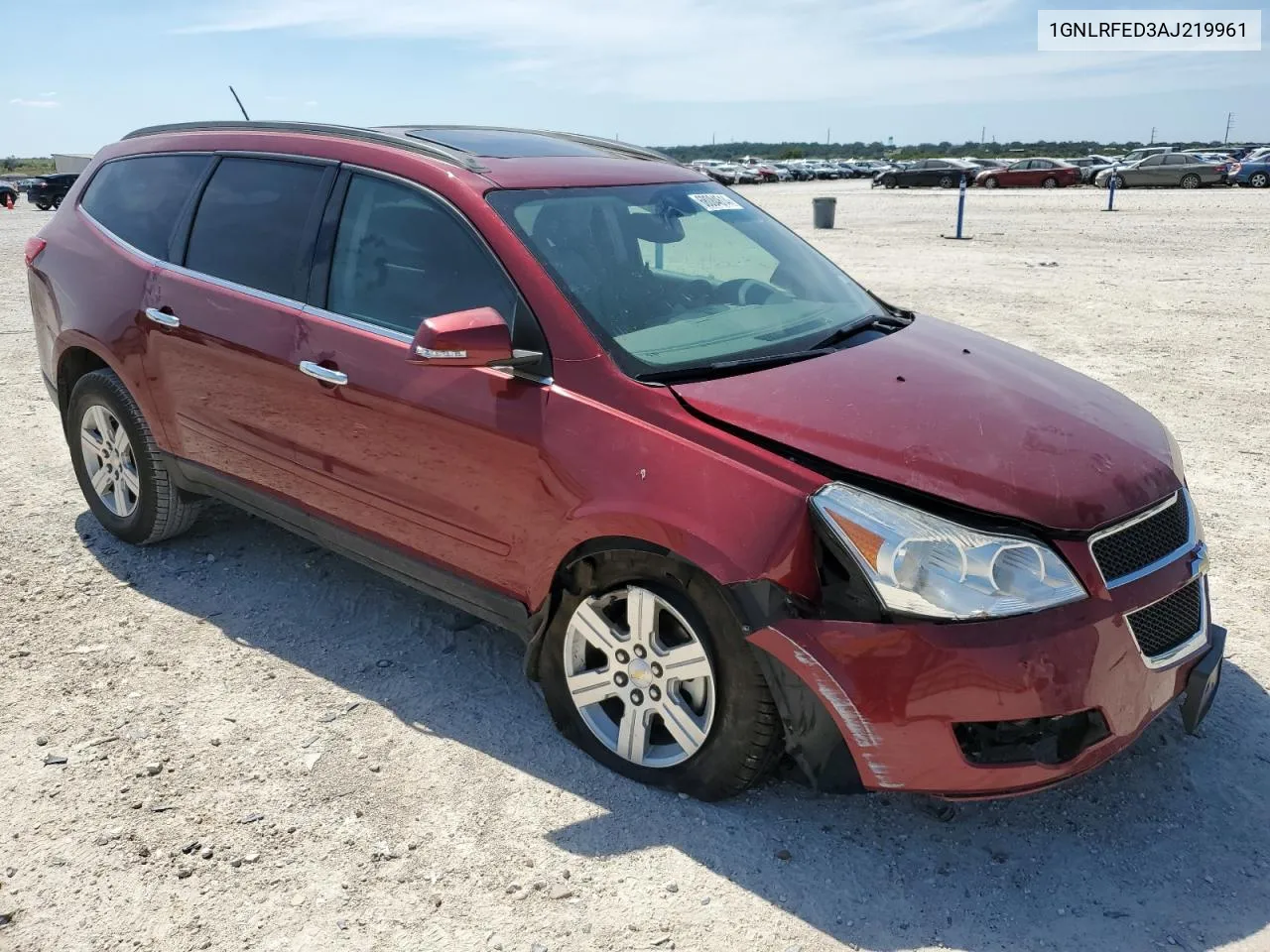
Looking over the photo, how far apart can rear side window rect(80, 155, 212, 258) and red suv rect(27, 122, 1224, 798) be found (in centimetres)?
3

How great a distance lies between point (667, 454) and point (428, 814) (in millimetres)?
1270

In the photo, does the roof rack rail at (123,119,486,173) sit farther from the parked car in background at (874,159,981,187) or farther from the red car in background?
the parked car in background at (874,159,981,187)

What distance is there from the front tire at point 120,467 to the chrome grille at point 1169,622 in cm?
388

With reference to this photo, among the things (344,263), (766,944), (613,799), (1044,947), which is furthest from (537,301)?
(1044,947)

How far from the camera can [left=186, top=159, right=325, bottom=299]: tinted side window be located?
3844mm

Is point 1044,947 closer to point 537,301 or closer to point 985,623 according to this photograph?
point 985,623

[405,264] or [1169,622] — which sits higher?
[405,264]

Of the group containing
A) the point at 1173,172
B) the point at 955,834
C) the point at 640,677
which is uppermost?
the point at 1173,172

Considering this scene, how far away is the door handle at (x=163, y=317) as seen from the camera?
4.21 meters

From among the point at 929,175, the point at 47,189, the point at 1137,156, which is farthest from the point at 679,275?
the point at 1137,156

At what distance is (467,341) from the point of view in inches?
118

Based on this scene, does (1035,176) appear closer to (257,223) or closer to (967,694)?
(257,223)

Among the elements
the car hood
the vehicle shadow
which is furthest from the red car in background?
the car hood

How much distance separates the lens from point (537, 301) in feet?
10.4
